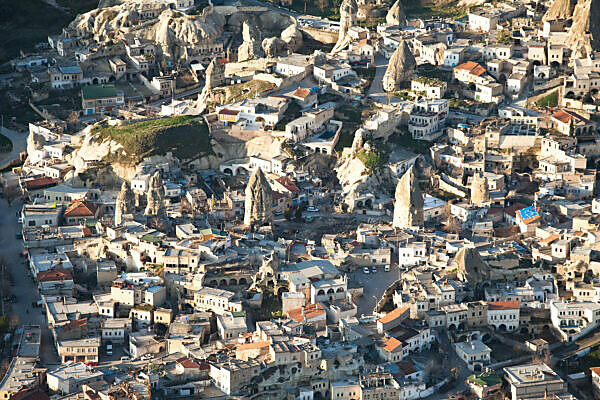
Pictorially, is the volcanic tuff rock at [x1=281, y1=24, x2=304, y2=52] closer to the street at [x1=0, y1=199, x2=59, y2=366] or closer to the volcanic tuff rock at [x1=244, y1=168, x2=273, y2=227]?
the volcanic tuff rock at [x1=244, y1=168, x2=273, y2=227]

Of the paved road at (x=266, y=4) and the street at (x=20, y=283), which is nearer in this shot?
the street at (x=20, y=283)

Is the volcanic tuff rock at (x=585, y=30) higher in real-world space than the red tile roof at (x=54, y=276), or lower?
higher

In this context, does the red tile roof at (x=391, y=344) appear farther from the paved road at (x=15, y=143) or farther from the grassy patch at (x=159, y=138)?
the paved road at (x=15, y=143)

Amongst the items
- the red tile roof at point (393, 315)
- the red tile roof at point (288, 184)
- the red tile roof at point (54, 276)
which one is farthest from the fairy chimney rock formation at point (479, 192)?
the red tile roof at point (54, 276)

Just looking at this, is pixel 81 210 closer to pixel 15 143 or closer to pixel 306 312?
pixel 15 143

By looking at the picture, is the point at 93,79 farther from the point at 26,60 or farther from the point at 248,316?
the point at 248,316
